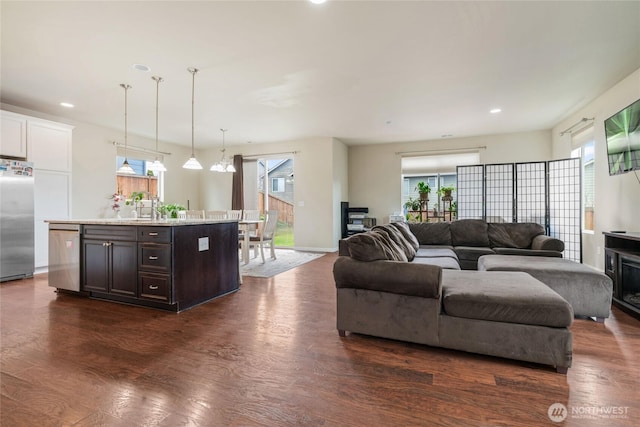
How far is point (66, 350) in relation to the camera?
2174 millimetres

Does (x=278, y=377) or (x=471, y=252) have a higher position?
(x=471, y=252)

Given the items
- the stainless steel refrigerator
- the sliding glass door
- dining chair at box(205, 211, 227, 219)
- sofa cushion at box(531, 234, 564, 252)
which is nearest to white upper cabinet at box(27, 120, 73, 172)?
the stainless steel refrigerator

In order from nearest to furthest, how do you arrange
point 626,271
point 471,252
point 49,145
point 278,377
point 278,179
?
point 278,377
point 626,271
point 471,252
point 49,145
point 278,179

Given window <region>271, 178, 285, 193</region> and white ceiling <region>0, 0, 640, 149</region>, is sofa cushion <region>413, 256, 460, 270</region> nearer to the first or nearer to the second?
white ceiling <region>0, 0, 640, 149</region>

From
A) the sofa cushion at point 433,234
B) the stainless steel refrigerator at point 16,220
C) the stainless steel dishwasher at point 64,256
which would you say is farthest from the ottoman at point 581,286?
the stainless steel refrigerator at point 16,220

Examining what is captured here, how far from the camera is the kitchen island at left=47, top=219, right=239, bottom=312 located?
117 inches

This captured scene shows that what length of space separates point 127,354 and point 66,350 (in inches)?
19.2

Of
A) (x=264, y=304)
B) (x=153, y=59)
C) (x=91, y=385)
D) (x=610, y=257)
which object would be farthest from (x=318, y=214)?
(x=91, y=385)

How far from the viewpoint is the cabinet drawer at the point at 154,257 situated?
116 inches

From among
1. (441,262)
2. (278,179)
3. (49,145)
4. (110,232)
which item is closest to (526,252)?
(441,262)

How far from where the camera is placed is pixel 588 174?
16.4 feet

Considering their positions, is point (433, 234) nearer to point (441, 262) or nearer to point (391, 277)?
point (441, 262)

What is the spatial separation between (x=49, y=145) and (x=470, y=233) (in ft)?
22.3

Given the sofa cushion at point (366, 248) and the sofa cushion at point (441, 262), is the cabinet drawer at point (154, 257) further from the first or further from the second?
the sofa cushion at point (441, 262)
